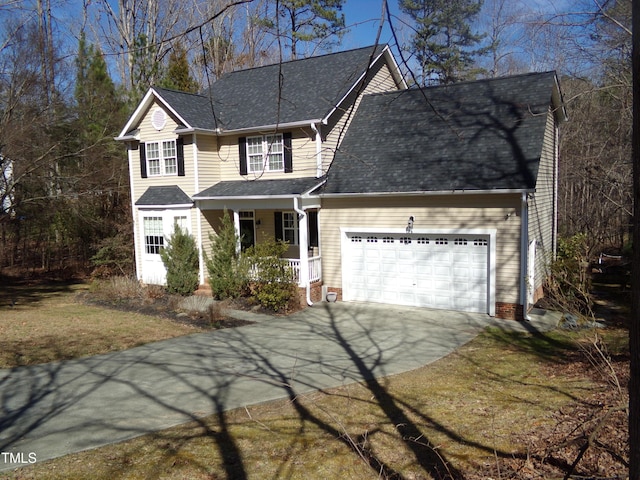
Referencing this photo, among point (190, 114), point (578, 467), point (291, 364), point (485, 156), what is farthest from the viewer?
point (190, 114)

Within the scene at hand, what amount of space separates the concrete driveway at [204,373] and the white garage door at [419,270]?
0.64 m

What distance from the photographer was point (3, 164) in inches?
774

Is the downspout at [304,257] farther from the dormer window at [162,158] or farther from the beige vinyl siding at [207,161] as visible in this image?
the dormer window at [162,158]

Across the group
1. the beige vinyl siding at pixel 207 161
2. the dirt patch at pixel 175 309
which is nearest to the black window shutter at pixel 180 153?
the beige vinyl siding at pixel 207 161

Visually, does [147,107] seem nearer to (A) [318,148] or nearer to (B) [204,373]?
(A) [318,148]

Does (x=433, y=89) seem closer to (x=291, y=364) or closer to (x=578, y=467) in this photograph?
(x=291, y=364)

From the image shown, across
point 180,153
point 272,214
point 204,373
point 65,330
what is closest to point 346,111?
point 272,214

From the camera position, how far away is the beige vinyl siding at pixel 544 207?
A: 1453 cm

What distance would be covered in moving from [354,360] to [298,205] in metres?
6.21

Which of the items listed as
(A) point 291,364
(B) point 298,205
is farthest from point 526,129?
(A) point 291,364

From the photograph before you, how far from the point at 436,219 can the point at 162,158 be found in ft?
34.2

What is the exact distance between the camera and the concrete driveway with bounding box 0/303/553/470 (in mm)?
7094

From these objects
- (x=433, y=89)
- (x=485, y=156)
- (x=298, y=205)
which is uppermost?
(x=433, y=89)

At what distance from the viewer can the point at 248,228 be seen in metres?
20.1
